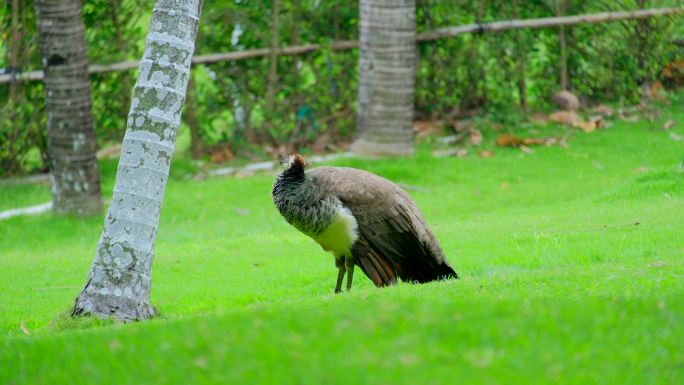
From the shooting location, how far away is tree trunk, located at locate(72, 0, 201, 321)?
8211mm

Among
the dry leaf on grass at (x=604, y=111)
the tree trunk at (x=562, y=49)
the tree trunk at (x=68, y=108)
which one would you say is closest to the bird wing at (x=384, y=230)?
the tree trunk at (x=68, y=108)

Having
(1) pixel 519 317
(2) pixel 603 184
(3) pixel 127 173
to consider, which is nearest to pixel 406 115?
(2) pixel 603 184

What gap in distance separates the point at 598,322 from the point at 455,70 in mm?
11856

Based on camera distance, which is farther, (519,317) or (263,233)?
(263,233)

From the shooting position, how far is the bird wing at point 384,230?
8.90 metres

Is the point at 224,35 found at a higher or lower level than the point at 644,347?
higher

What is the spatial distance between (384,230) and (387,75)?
702 centimetres

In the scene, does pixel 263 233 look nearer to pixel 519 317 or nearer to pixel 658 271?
pixel 658 271

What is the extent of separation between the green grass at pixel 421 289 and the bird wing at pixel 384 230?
371mm

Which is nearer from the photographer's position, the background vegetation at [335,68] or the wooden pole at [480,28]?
the background vegetation at [335,68]

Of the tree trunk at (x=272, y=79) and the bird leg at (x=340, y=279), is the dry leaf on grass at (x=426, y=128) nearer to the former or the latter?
the tree trunk at (x=272, y=79)

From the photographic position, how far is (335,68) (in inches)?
666

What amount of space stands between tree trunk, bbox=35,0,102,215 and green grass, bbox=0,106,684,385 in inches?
15.0

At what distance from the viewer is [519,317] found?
5676 mm
